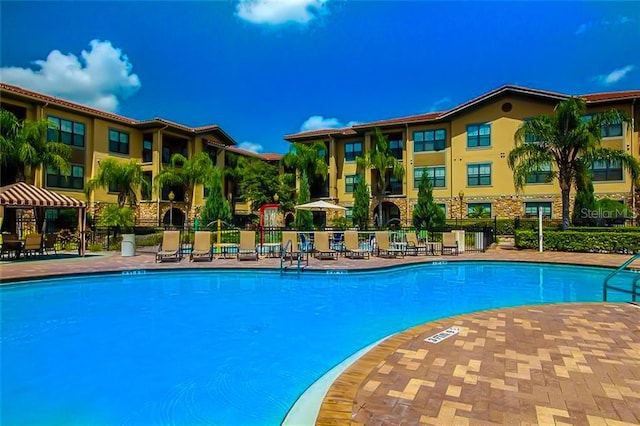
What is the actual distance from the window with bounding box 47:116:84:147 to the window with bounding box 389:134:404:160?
74.0 ft

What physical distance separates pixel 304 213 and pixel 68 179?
1592 centimetres

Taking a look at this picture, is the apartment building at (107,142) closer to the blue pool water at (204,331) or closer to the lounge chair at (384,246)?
the lounge chair at (384,246)

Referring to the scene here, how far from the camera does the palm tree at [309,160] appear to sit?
30.9m

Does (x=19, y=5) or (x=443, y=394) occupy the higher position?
(x=19, y=5)

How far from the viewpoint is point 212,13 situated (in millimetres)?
13680

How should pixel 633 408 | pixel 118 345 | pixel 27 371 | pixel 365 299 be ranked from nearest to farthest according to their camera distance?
pixel 633 408, pixel 27 371, pixel 118 345, pixel 365 299

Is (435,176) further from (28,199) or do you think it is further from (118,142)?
(28,199)

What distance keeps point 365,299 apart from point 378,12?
10411 millimetres

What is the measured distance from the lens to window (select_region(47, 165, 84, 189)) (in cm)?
2484

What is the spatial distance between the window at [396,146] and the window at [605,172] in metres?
12.8

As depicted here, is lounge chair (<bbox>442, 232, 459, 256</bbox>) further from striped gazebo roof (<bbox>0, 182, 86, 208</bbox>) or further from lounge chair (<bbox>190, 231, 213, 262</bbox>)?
striped gazebo roof (<bbox>0, 182, 86, 208</bbox>)

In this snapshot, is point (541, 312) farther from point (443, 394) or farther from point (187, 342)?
point (187, 342)

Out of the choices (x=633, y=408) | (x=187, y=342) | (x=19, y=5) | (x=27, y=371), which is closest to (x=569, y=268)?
(x=633, y=408)

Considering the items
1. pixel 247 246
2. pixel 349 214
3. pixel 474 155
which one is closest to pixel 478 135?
pixel 474 155
